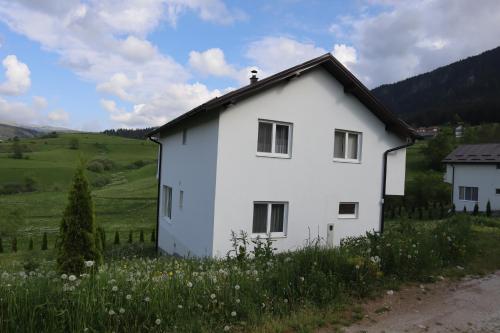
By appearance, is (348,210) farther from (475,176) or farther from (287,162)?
(475,176)

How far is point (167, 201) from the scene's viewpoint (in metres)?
18.3

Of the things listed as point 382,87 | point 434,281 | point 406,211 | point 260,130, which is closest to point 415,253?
point 434,281

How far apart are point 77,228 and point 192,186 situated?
573cm

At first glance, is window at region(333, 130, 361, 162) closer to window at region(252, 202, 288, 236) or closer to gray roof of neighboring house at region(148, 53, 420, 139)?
gray roof of neighboring house at region(148, 53, 420, 139)

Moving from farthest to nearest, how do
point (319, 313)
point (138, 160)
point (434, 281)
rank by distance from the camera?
point (138, 160) → point (434, 281) → point (319, 313)

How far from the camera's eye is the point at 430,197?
135 feet

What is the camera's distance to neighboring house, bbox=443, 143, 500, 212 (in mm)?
37188

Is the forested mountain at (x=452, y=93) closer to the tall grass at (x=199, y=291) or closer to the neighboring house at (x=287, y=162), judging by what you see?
the neighboring house at (x=287, y=162)

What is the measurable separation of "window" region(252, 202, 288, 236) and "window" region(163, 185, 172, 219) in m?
5.52

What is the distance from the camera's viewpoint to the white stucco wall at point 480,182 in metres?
37.1

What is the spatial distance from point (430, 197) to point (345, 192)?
98.7 feet

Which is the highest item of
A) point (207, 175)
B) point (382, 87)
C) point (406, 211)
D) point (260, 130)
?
point (382, 87)

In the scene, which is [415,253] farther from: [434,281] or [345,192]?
[345,192]

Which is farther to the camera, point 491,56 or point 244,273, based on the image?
point 491,56
